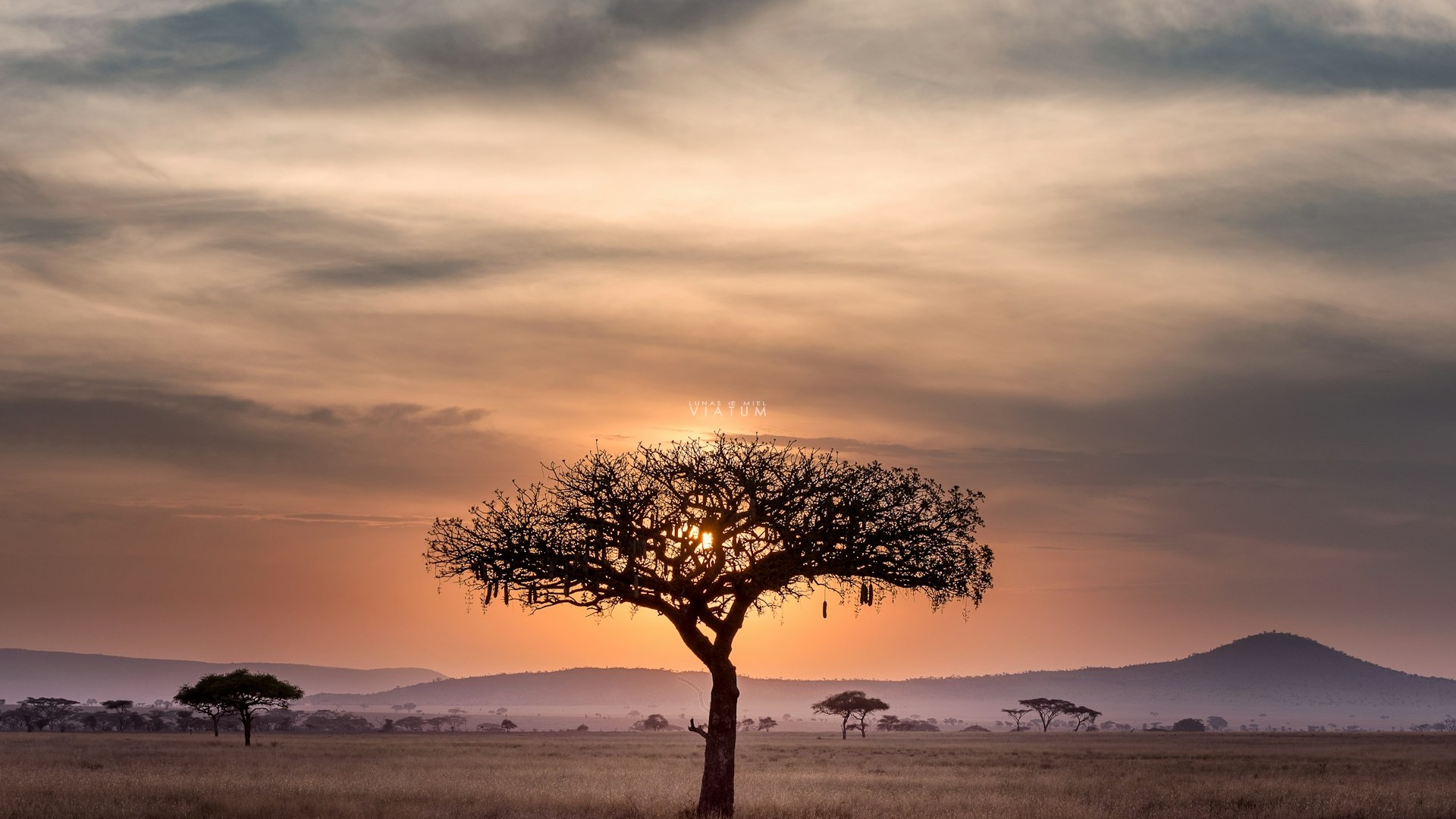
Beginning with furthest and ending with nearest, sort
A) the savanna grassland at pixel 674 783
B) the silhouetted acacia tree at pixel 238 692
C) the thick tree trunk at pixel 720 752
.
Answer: the silhouetted acacia tree at pixel 238 692 < the savanna grassland at pixel 674 783 < the thick tree trunk at pixel 720 752

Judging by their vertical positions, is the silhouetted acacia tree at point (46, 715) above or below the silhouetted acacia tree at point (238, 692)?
below

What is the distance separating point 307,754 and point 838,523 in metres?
58.5

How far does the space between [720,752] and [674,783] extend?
24218 mm

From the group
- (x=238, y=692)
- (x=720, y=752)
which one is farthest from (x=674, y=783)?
(x=238, y=692)

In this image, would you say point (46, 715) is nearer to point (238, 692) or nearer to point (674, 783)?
point (238, 692)

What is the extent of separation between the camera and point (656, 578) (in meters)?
34.6

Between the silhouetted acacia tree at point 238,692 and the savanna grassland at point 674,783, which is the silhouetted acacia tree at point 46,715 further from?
the savanna grassland at point 674,783

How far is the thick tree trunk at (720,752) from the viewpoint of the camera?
34.0 meters

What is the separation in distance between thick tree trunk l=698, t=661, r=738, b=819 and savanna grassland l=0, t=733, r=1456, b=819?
78 cm

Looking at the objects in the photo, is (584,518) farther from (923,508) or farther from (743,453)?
(923,508)

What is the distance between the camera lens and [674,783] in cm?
5731

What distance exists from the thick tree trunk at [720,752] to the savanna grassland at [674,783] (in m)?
0.78

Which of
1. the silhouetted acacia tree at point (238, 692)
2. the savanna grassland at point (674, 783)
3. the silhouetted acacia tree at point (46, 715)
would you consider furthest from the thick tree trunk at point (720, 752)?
the silhouetted acacia tree at point (46, 715)

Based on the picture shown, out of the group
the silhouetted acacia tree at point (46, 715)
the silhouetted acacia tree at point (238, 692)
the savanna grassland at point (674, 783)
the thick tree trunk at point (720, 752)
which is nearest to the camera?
the thick tree trunk at point (720, 752)
